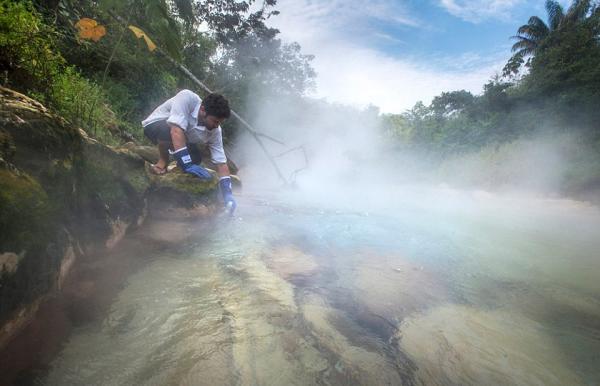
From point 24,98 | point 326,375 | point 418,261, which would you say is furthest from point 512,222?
point 24,98

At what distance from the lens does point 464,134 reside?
61.5 ft

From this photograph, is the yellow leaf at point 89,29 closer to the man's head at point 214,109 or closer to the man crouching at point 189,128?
the man crouching at point 189,128

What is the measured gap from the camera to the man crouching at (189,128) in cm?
365

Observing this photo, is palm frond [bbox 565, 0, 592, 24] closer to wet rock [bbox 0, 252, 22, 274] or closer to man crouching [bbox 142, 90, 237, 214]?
man crouching [bbox 142, 90, 237, 214]

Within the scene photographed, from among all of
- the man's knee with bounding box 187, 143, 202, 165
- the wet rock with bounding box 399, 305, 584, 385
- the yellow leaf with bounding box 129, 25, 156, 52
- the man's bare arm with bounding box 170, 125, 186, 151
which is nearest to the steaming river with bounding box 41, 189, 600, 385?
the wet rock with bounding box 399, 305, 584, 385

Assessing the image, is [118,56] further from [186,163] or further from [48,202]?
[48,202]

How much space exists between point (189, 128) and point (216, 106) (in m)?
0.54

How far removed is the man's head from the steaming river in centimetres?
134

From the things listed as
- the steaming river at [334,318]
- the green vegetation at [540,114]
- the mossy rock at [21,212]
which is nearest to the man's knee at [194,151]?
the steaming river at [334,318]

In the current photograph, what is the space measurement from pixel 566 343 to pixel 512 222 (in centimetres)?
630

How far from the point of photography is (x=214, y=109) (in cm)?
365

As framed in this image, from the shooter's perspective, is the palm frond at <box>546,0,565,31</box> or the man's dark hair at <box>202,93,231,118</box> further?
the palm frond at <box>546,0,565,31</box>

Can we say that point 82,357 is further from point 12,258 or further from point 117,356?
point 12,258

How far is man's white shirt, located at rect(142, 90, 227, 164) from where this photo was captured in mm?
3668
